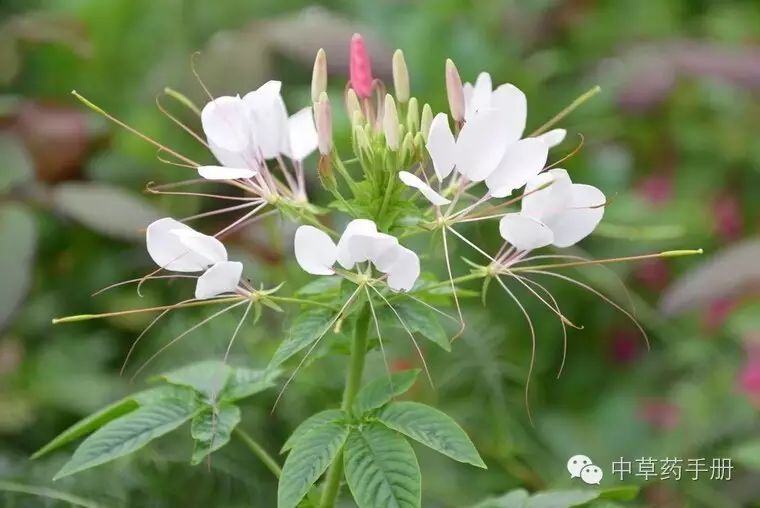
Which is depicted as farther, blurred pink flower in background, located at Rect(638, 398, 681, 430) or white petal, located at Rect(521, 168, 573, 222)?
blurred pink flower in background, located at Rect(638, 398, 681, 430)

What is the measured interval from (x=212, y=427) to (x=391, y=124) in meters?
0.18

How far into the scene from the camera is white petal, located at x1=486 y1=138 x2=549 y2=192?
1.54ft

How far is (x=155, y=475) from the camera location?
706mm

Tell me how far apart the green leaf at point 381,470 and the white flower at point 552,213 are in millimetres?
115

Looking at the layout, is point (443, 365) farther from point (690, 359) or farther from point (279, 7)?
point (279, 7)

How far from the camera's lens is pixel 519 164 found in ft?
1.56

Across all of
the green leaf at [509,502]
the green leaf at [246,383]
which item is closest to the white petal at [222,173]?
the green leaf at [246,383]

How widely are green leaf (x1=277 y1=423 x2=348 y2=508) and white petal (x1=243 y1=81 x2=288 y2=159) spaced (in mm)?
159

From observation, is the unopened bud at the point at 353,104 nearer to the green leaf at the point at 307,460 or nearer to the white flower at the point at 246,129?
the white flower at the point at 246,129

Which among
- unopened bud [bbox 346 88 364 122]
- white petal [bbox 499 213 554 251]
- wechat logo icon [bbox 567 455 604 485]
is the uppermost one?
unopened bud [bbox 346 88 364 122]

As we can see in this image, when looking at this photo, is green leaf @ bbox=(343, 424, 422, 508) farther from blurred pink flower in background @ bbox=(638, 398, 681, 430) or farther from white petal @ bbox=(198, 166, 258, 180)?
blurred pink flower in background @ bbox=(638, 398, 681, 430)

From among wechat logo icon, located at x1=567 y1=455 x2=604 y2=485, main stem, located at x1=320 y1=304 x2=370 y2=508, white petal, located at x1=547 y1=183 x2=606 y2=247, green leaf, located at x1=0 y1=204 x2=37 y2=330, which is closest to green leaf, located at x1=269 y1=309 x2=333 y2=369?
main stem, located at x1=320 y1=304 x2=370 y2=508

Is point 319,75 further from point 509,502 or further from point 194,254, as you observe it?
point 509,502

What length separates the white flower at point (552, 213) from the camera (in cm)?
47
